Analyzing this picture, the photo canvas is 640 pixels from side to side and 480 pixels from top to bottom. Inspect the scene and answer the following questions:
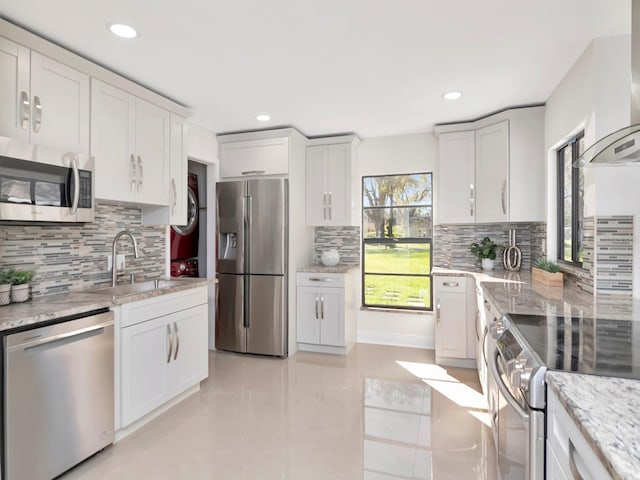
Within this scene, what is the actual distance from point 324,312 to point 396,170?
187 cm

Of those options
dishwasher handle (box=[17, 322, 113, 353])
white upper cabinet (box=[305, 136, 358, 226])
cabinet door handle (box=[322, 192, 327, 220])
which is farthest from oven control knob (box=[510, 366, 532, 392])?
cabinet door handle (box=[322, 192, 327, 220])

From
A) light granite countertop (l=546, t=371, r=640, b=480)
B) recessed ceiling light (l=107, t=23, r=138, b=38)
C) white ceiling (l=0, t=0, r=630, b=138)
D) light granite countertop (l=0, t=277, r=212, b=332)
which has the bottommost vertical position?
light granite countertop (l=546, t=371, r=640, b=480)

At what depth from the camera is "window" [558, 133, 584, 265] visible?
2.62 metres

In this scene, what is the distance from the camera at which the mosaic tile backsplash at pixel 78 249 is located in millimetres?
2244

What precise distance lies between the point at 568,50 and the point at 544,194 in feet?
4.25

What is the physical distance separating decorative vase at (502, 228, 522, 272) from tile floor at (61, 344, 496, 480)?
1.12 meters

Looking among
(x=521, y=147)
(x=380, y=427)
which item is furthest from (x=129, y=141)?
(x=521, y=147)

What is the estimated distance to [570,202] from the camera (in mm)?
2822

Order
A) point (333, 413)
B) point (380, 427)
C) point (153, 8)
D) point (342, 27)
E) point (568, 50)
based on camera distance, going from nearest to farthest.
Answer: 1. point (153, 8)
2. point (342, 27)
3. point (568, 50)
4. point (380, 427)
5. point (333, 413)

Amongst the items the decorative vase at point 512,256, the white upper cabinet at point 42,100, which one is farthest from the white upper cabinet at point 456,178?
the white upper cabinet at point 42,100

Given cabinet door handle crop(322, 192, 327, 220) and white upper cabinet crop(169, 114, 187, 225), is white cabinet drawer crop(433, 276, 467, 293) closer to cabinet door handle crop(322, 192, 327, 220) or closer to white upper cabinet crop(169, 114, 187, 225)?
cabinet door handle crop(322, 192, 327, 220)

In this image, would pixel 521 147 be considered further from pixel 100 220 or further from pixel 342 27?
pixel 100 220

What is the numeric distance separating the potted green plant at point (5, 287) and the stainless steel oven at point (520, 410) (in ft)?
8.29

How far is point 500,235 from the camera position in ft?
12.9
